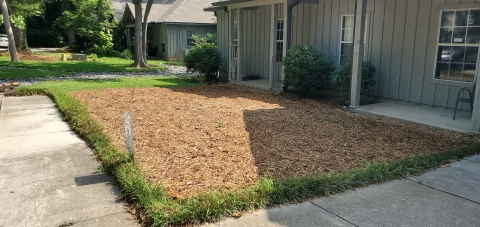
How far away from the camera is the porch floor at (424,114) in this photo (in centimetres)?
691

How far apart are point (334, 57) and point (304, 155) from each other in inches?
230

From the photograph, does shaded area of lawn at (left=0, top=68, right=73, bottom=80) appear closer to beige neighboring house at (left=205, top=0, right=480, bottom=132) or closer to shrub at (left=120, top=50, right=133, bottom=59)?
beige neighboring house at (left=205, top=0, right=480, bottom=132)

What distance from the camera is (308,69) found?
9711 millimetres

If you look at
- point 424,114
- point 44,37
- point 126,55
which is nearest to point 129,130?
point 424,114

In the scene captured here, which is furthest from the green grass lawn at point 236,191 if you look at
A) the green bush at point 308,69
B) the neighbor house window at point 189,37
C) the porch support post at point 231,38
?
the neighbor house window at point 189,37

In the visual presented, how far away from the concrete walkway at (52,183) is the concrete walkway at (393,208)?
1226 millimetres

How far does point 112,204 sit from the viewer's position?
3.71 m

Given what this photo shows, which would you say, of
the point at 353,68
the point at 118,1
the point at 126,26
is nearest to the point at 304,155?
the point at 353,68

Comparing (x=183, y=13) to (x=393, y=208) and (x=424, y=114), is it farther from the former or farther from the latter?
(x=393, y=208)

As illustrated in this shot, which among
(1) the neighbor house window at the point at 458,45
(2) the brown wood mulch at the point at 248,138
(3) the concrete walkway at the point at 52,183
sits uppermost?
(1) the neighbor house window at the point at 458,45

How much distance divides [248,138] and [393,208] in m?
2.88

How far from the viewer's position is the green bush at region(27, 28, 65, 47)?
33.1 metres

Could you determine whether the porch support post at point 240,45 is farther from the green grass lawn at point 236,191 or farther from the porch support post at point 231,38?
the green grass lawn at point 236,191

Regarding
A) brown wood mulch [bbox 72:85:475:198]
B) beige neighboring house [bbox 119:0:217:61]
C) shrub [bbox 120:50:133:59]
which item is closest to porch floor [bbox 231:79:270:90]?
brown wood mulch [bbox 72:85:475:198]
